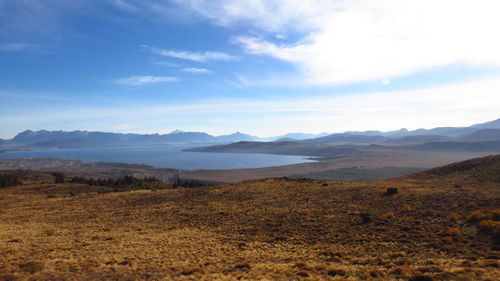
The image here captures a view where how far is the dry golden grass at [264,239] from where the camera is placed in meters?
12.7

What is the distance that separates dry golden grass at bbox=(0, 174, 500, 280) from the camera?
1272cm

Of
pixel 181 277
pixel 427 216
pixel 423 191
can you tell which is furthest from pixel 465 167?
pixel 181 277

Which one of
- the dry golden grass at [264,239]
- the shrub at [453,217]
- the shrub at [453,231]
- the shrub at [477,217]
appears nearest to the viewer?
the dry golden grass at [264,239]

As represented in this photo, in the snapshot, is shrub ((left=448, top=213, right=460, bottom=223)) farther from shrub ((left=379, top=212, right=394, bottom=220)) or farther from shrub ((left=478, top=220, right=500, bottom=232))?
shrub ((left=379, top=212, right=394, bottom=220))

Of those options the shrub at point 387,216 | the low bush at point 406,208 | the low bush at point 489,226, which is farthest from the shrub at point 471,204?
the shrub at point 387,216

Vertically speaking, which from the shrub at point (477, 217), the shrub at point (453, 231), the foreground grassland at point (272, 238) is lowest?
the foreground grassland at point (272, 238)

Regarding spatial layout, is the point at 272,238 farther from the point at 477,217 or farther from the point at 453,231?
the point at 477,217

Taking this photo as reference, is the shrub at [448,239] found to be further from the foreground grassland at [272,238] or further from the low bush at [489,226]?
the low bush at [489,226]

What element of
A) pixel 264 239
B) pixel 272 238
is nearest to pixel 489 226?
pixel 272 238

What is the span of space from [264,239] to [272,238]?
1.91ft

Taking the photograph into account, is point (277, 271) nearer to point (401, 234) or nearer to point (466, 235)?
point (401, 234)

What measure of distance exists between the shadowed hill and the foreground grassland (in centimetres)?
143

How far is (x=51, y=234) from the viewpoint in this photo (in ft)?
72.9

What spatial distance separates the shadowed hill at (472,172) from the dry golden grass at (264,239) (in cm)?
776
